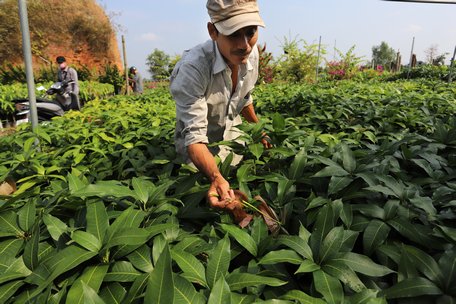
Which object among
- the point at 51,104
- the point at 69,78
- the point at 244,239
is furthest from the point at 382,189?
the point at 69,78

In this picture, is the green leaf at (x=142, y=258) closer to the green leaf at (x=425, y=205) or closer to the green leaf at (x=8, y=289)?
the green leaf at (x=8, y=289)

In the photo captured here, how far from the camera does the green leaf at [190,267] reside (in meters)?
0.83

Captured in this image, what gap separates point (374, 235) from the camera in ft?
3.24

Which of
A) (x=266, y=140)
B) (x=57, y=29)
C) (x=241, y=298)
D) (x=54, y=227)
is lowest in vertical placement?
(x=241, y=298)

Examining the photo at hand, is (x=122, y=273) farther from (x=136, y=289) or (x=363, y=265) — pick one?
(x=363, y=265)

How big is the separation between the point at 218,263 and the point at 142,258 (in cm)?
22

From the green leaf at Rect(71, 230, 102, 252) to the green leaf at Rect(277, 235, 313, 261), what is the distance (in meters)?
0.55

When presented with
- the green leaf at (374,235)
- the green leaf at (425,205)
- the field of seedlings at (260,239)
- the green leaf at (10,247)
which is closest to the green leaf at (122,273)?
the field of seedlings at (260,239)

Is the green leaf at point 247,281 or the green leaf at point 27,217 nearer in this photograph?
the green leaf at point 247,281

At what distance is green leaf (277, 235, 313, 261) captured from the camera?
0.92 m

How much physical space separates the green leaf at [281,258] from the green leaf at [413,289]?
24cm

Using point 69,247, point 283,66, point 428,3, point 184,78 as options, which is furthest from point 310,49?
point 69,247

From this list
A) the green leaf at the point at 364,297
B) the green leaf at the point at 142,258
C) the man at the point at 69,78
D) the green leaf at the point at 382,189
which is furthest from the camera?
the man at the point at 69,78

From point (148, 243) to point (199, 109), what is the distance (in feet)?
3.06
